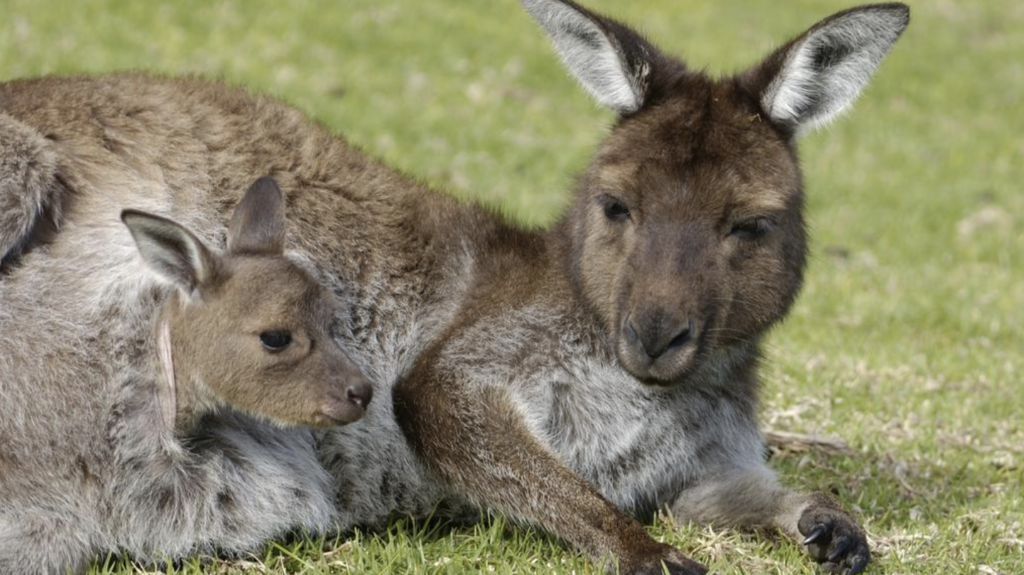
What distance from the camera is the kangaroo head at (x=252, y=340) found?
475 centimetres


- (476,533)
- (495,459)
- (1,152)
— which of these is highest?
(1,152)

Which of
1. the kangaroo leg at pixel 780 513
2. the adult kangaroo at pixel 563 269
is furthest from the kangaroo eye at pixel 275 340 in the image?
the kangaroo leg at pixel 780 513

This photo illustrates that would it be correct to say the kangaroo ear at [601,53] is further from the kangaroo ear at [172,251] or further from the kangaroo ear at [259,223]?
the kangaroo ear at [172,251]

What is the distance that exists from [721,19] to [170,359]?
1537cm

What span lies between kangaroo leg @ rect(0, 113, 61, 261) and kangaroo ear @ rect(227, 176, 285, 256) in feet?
2.48

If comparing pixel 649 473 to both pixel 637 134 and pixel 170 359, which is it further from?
pixel 170 359

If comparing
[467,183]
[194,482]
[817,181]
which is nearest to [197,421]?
[194,482]

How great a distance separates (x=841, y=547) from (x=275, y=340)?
2.21 m

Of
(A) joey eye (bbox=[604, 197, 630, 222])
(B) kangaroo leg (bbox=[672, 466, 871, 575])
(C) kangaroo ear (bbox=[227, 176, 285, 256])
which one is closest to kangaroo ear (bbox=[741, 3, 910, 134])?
(A) joey eye (bbox=[604, 197, 630, 222])

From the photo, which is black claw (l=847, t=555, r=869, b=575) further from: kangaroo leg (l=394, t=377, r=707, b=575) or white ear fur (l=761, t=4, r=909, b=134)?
white ear fur (l=761, t=4, r=909, b=134)

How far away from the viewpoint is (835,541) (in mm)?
5023

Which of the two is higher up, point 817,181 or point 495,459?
point 495,459

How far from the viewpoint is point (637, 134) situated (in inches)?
217

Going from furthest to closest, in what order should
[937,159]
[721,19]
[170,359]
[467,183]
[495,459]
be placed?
[721,19] → [937,159] → [467,183] → [495,459] → [170,359]
